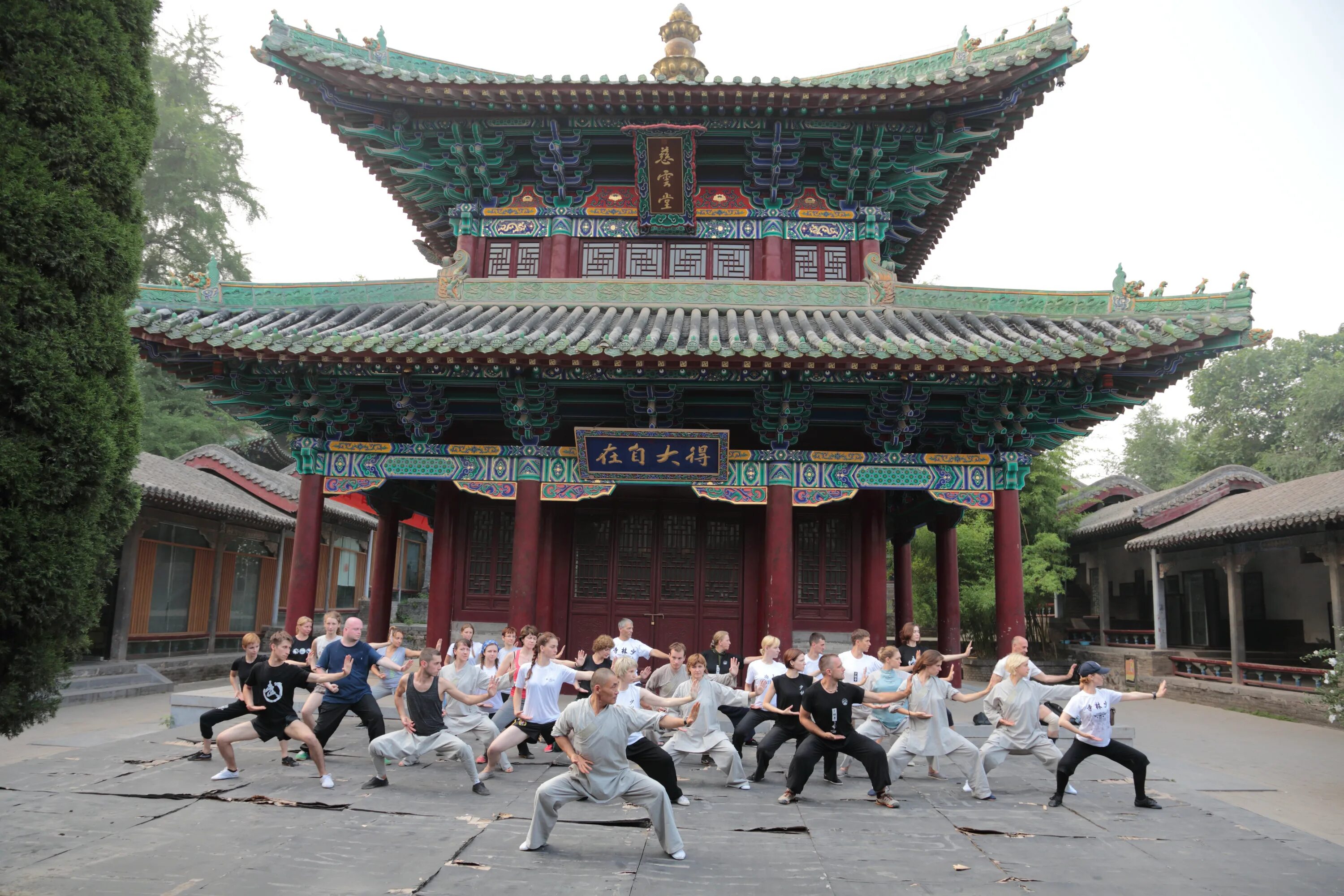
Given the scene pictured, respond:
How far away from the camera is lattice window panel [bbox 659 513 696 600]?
1381 cm

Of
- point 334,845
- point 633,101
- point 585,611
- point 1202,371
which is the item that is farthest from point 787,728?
point 1202,371

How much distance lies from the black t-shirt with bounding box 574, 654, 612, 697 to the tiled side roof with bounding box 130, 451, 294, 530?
29.4 ft

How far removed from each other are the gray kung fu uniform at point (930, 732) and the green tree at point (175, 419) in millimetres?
26861

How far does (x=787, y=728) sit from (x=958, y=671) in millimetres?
5945

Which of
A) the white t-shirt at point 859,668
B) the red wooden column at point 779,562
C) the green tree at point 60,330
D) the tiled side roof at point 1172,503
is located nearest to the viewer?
the green tree at point 60,330

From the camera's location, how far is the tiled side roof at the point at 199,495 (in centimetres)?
1770

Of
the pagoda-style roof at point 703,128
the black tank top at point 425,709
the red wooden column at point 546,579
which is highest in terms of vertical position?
the pagoda-style roof at point 703,128

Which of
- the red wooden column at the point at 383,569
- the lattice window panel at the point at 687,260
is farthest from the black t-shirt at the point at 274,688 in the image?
the lattice window panel at the point at 687,260

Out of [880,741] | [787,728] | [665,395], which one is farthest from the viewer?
[665,395]

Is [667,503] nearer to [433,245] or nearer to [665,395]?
[665,395]

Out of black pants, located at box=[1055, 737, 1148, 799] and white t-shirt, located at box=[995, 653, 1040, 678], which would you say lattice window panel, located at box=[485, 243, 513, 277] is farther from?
black pants, located at box=[1055, 737, 1148, 799]

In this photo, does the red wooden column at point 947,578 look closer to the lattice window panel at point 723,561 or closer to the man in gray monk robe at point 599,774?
the lattice window panel at point 723,561

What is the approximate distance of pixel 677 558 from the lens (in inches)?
548

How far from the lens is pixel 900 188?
14234mm
